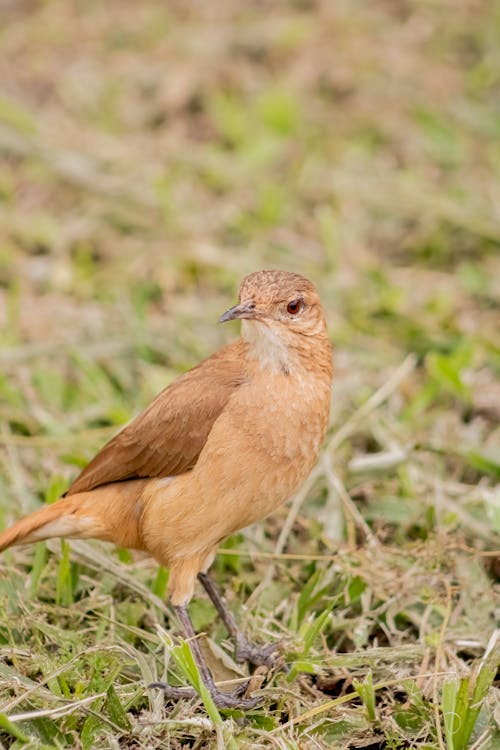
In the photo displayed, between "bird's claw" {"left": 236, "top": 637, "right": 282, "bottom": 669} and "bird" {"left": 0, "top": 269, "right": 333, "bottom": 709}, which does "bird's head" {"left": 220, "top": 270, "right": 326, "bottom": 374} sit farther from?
"bird's claw" {"left": 236, "top": 637, "right": 282, "bottom": 669}

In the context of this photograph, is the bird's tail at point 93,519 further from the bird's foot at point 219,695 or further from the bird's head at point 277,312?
the bird's head at point 277,312

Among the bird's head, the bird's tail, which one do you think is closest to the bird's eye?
the bird's head

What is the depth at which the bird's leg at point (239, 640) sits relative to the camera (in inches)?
178

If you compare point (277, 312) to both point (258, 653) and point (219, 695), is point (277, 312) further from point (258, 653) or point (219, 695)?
point (219, 695)

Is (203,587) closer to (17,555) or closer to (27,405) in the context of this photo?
(17,555)

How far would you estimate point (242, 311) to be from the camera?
435 cm

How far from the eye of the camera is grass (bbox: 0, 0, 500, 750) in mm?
4273

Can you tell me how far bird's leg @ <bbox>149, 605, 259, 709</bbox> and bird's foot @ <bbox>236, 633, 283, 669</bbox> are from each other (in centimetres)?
14

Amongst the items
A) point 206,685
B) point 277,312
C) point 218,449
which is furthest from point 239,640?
point 277,312

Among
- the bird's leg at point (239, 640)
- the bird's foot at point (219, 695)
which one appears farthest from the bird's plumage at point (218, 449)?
the bird's foot at point (219, 695)

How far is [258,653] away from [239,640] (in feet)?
0.43

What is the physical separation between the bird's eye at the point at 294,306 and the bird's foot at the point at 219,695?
4.50 ft

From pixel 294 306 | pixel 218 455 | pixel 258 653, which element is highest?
pixel 294 306

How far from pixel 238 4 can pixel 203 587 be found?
6.80 m
